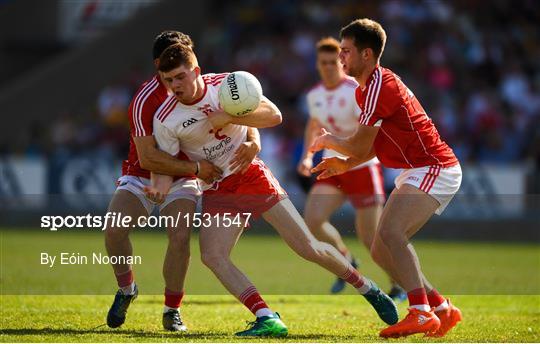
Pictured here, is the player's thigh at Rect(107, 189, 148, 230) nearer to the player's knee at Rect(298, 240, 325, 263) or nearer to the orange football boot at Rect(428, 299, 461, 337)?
the player's knee at Rect(298, 240, 325, 263)

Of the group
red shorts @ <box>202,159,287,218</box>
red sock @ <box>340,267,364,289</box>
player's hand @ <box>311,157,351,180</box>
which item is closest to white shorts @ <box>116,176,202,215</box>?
red shorts @ <box>202,159,287,218</box>

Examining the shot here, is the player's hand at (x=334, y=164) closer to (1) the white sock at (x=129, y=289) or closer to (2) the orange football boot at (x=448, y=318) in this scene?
(2) the orange football boot at (x=448, y=318)

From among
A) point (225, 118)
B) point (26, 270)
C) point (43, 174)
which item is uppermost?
point (225, 118)

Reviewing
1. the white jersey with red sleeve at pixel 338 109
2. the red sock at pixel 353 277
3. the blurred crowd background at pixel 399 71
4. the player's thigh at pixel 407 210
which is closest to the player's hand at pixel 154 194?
the red sock at pixel 353 277

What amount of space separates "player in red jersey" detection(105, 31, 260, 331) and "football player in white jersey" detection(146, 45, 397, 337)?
0.11 meters

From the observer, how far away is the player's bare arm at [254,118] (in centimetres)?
816

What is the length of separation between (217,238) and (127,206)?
0.88 meters

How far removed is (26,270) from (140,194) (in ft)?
13.7

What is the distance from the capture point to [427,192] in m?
8.17

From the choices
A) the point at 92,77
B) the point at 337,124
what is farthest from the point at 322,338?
the point at 92,77

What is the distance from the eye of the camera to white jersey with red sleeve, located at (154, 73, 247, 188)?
8.23 m

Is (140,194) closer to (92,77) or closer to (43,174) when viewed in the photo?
(43,174)

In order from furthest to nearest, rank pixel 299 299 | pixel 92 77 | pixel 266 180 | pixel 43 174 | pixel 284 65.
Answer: pixel 92 77 → pixel 284 65 → pixel 43 174 → pixel 299 299 → pixel 266 180

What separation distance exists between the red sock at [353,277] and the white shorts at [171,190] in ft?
4.46
